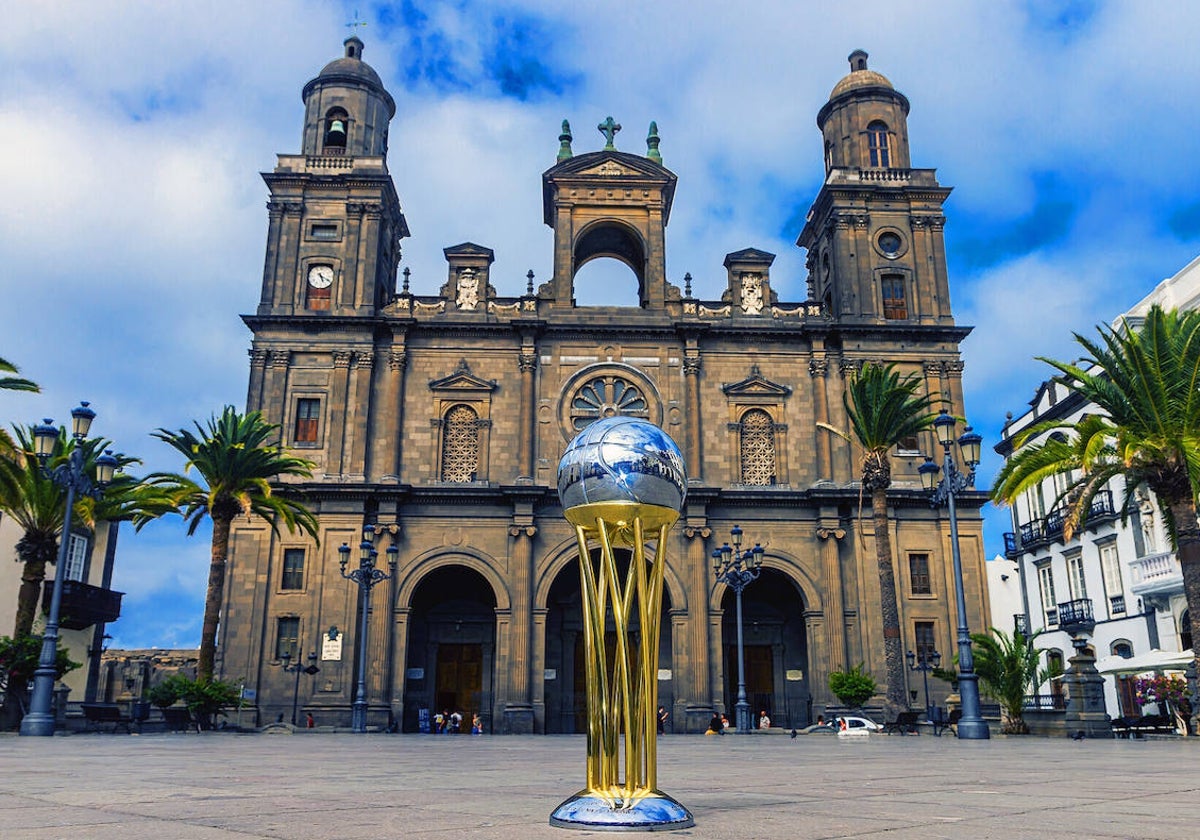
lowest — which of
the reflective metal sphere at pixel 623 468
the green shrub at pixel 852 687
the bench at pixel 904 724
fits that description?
the bench at pixel 904 724

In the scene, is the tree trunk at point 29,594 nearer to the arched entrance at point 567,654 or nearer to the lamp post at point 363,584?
the lamp post at point 363,584

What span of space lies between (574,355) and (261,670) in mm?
16101

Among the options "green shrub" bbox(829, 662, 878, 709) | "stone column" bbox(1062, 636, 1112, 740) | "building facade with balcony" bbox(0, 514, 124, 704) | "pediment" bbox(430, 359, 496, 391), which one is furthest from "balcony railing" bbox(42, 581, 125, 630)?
"stone column" bbox(1062, 636, 1112, 740)

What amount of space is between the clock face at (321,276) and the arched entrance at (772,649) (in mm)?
19722

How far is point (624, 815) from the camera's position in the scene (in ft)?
17.1

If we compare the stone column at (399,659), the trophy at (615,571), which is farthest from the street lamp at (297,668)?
the trophy at (615,571)

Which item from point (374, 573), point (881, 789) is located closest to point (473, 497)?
point (374, 573)

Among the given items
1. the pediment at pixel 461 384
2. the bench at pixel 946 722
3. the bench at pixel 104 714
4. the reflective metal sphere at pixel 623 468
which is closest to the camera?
the reflective metal sphere at pixel 623 468

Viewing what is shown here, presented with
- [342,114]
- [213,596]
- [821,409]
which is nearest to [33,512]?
[213,596]

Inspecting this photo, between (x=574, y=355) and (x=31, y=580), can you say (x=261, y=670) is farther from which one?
(x=574, y=355)

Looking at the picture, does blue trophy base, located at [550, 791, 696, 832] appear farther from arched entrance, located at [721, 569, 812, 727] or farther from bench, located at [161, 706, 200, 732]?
arched entrance, located at [721, 569, 812, 727]

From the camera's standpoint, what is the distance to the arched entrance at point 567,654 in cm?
3597

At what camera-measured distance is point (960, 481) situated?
22547 millimetres

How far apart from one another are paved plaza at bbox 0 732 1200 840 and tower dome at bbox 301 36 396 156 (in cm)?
3198
